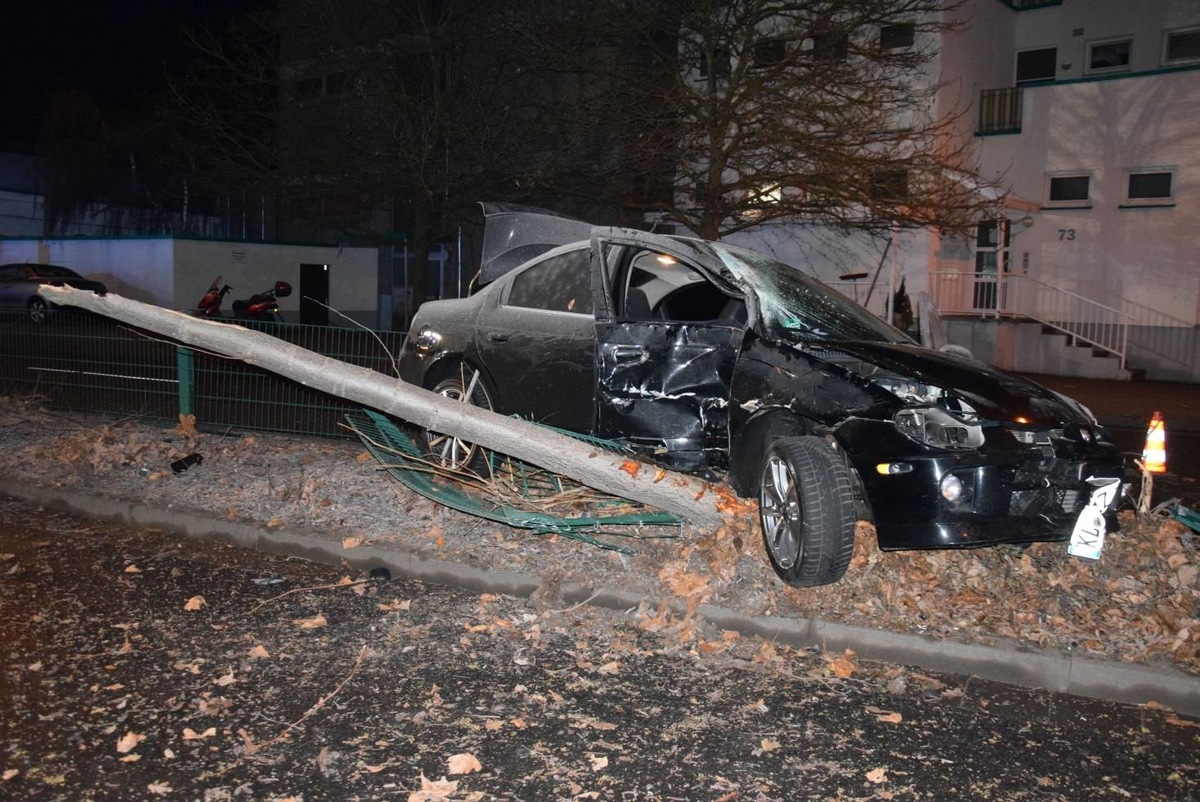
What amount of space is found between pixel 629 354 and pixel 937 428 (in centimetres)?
202

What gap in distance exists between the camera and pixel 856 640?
4.66 m

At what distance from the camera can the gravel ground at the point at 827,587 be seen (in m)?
4.66

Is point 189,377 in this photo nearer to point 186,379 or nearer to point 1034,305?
point 186,379

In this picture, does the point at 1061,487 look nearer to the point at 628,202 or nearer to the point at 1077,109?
the point at 628,202

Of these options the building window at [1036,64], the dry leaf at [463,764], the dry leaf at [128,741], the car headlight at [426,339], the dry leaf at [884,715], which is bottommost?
the dry leaf at [128,741]

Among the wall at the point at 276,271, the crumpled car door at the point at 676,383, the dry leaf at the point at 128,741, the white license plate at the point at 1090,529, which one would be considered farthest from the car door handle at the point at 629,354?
the wall at the point at 276,271

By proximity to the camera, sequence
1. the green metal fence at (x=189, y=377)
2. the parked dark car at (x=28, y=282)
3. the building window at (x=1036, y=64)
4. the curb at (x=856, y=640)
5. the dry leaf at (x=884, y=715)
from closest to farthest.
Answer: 1. the dry leaf at (x=884, y=715)
2. the curb at (x=856, y=640)
3. the green metal fence at (x=189, y=377)
4. the building window at (x=1036, y=64)
5. the parked dark car at (x=28, y=282)

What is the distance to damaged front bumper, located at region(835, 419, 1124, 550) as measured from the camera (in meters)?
4.49

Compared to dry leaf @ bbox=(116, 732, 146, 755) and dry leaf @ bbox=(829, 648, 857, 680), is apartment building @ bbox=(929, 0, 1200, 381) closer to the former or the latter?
dry leaf @ bbox=(829, 648, 857, 680)

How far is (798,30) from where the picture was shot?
1292cm

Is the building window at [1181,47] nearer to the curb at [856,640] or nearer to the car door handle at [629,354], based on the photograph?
the car door handle at [629,354]

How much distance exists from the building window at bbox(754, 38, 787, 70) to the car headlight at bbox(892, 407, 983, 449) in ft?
29.9

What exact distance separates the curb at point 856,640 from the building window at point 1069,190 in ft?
61.1

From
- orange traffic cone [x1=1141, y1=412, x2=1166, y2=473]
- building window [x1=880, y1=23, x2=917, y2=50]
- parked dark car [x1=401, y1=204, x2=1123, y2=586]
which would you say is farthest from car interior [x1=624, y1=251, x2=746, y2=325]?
building window [x1=880, y1=23, x2=917, y2=50]
